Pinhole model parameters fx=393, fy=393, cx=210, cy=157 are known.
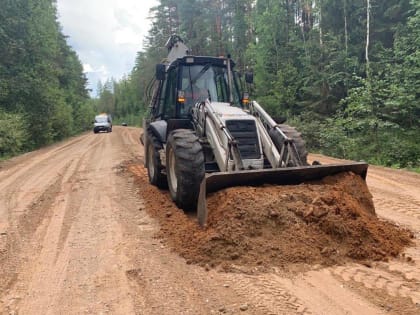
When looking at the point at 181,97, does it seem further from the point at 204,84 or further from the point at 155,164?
the point at 155,164

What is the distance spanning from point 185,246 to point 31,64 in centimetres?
1960

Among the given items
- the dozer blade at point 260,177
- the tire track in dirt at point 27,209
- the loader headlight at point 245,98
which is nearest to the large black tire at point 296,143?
the dozer blade at point 260,177

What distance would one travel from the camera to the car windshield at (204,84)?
7.31 metres

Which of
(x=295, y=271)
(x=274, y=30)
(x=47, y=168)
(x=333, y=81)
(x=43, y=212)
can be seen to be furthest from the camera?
(x=274, y=30)

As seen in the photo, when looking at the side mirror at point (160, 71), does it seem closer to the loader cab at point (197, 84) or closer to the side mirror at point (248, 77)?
the loader cab at point (197, 84)

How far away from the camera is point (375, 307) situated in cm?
312

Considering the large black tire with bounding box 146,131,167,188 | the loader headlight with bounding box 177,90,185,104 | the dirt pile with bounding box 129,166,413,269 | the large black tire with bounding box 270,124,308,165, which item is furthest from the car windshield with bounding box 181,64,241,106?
the dirt pile with bounding box 129,166,413,269

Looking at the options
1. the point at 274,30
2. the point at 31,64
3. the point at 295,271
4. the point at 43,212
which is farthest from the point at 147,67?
the point at 295,271

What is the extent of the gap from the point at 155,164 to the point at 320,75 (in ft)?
51.0

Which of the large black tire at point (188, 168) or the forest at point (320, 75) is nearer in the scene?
the large black tire at point (188, 168)

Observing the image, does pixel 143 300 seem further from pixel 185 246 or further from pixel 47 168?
pixel 47 168

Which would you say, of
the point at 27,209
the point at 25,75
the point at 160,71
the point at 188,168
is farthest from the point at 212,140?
the point at 25,75

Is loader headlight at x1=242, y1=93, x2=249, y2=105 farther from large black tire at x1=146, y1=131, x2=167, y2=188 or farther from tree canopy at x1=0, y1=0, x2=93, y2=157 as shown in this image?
tree canopy at x1=0, y1=0, x2=93, y2=157

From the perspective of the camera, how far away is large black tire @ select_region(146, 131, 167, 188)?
24.4 feet
